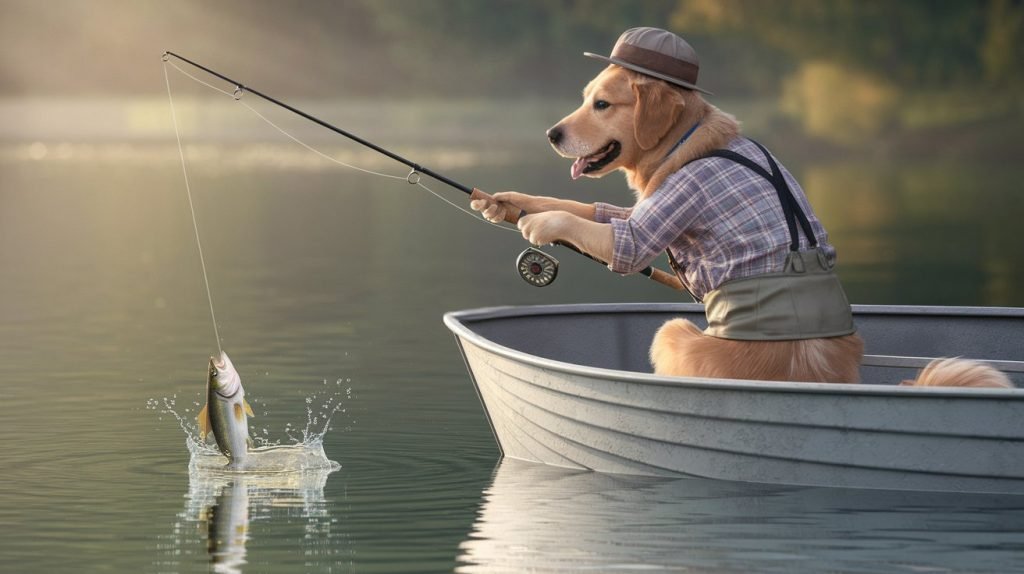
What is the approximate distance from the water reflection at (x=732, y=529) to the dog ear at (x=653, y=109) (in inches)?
55.0

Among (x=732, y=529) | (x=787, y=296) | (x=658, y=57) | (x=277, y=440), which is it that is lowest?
(x=732, y=529)

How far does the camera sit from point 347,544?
287 inches

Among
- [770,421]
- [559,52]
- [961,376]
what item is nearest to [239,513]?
[770,421]

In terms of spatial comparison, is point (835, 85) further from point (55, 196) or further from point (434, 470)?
point (434, 470)

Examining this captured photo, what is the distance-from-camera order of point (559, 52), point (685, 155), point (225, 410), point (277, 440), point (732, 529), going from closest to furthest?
point (732, 529) → point (685, 155) → point (225, 410) → point (277, 440) → point (559, 52)

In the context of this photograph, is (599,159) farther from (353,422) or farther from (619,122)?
(353,422)

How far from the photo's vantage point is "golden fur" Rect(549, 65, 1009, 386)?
310 inches

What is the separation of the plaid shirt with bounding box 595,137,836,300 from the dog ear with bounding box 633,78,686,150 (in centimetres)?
19

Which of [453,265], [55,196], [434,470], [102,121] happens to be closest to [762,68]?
[102,121]

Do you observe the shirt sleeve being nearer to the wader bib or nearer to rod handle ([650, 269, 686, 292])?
the wader bib

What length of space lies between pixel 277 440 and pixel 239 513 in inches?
67.7

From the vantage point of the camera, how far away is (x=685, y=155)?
7.88 meters

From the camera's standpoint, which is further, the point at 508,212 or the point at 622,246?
the point at 508,212

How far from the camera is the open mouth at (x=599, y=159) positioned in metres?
7.98
